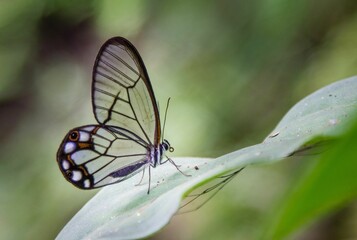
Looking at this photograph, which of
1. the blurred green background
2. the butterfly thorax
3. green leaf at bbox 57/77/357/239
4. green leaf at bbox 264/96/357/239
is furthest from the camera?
the blurred green background

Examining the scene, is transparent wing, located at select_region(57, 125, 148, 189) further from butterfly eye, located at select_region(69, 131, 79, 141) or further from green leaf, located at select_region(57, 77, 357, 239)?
green leaf, located at select_region(57, 77, 357, 239)

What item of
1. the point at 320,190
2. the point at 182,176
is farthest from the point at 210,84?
the point at 320,190

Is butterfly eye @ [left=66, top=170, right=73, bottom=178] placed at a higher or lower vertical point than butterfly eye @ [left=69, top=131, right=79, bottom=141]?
lower

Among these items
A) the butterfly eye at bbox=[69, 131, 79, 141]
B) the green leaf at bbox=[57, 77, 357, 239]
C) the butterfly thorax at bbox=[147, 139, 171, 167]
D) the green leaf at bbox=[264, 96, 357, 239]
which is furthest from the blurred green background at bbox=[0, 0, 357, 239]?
the green leaf at bbox=[264, 96, 357, 239]

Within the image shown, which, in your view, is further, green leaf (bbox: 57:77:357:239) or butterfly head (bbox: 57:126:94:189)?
butterfly head (bbox: 57:126:94:189)

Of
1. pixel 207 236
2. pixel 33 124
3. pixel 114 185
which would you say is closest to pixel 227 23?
pixel 207 236

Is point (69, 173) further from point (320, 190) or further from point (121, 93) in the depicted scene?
point (320, 190)
